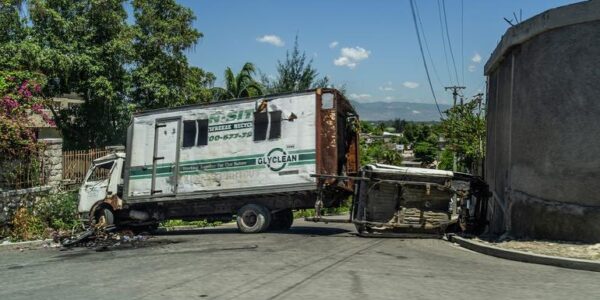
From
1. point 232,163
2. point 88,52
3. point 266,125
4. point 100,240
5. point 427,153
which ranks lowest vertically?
point 100,240

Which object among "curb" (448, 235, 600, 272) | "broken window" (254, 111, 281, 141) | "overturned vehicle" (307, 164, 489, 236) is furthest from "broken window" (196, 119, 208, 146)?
"curb" (448, 235, 600, 272)

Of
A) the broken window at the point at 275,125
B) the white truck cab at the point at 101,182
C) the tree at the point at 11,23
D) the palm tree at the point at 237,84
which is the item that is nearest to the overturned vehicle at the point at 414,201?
the broken window at the point at 275,125

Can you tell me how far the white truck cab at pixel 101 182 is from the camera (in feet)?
50.4

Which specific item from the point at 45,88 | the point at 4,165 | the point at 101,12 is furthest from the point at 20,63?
the point at 4,165

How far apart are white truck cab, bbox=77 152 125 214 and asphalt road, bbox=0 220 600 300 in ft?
Answer: 10.4

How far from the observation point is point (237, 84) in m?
35.8

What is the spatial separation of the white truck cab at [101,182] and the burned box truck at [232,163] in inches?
1.1

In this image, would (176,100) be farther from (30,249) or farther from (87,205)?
(30,249)

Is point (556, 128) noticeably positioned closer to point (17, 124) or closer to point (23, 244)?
point (23, 244)

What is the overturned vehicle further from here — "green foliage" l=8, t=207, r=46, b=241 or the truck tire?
"green foliage" l=8, t=207, r=46, b=241

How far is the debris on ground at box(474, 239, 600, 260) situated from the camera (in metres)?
9.38

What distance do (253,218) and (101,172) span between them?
4.67m

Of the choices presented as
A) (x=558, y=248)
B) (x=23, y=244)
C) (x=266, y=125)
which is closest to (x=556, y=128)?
(x=558, y=248)

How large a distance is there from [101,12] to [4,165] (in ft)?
34.2
